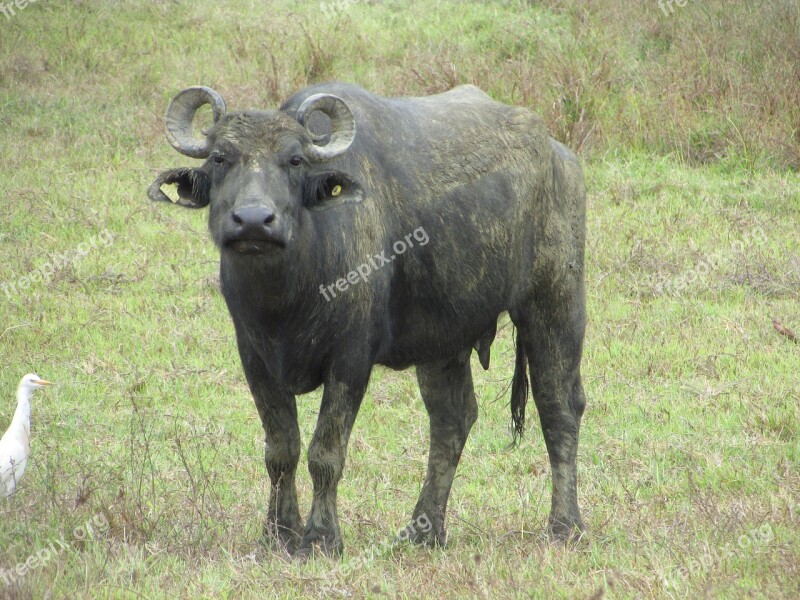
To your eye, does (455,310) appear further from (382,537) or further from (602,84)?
(602,84)

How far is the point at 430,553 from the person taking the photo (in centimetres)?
537

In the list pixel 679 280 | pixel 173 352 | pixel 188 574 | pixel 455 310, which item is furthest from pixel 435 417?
pixel 679 280

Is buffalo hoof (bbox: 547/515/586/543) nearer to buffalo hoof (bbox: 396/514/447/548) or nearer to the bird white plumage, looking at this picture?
buffalo hoof (bbox: 396/514/447/548)

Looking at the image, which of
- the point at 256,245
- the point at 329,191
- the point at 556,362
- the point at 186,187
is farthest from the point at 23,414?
the point at 556,362

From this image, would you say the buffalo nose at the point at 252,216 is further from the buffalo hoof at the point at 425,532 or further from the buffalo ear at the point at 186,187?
the buffalo hoof at the point at 425,532

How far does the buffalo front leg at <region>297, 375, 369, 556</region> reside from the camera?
5074 millimetres

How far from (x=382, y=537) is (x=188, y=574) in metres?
1.35

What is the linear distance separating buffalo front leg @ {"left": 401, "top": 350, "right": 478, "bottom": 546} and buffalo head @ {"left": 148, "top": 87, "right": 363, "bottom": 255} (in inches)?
60.7

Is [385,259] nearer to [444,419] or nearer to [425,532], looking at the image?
[444,419]

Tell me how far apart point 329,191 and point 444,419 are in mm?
1705

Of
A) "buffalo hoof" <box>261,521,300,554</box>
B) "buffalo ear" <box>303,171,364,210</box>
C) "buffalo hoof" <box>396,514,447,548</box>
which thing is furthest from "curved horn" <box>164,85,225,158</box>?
"buffalo hoof" <box>396,514,447,548</box>

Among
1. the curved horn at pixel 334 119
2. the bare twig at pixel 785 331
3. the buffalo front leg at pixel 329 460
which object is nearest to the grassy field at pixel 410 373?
the bare twig at pixel 785 331

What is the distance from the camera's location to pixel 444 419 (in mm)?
6211

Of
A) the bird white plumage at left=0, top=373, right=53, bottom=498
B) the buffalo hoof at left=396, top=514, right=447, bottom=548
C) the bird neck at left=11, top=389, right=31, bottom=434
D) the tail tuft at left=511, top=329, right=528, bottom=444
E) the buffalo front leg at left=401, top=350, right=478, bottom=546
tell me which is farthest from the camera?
the tail tuft at left=511, top=329, right=528, bottom=444
